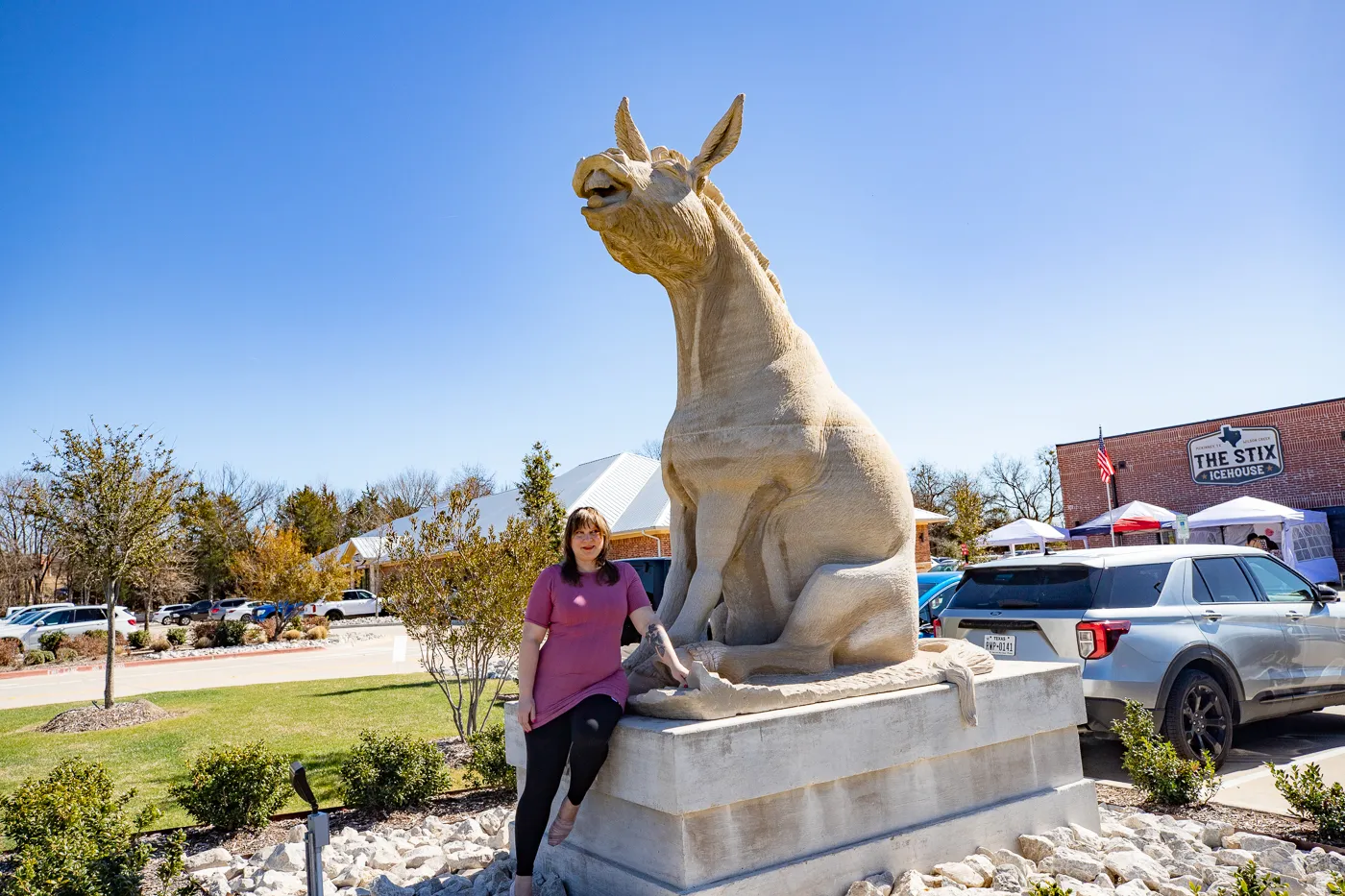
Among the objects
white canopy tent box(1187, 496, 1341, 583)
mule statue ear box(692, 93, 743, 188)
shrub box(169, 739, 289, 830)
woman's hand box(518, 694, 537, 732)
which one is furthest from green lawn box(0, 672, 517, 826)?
white canopy tent box(1187, 496, 1341, 583)

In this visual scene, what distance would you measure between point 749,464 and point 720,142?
1487 millimetres

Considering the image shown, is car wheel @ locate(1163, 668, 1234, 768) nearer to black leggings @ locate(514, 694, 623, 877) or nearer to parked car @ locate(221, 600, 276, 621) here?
black leggings @ locate(514, 694, 623, 877)

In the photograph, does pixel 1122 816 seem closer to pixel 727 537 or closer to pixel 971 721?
pixel 971 721

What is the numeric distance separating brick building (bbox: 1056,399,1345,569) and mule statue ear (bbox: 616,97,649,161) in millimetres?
27492

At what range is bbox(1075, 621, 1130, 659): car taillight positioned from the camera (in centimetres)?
576

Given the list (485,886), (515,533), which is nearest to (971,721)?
(485,886)

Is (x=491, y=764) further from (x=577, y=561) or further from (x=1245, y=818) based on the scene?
(x=1245, y=818)

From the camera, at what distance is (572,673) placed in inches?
128

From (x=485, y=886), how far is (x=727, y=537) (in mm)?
1923

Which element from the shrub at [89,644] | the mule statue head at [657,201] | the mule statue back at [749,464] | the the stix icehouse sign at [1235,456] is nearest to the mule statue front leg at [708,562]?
the mule statue back at [749,464]

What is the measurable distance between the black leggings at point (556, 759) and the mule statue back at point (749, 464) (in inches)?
13.4

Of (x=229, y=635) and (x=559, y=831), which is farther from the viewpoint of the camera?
(x=229, y=635)

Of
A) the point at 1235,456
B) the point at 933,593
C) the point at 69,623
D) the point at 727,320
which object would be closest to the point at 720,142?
the point at 727,320

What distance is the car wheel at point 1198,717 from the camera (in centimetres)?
571
